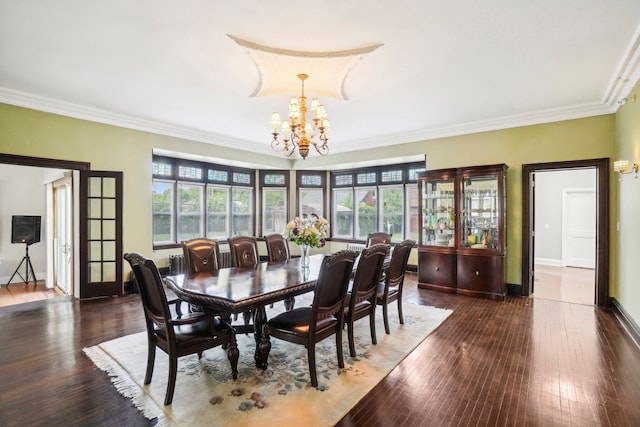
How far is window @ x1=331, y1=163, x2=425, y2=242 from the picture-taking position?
732 cm

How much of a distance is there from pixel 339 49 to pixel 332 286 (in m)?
2.21

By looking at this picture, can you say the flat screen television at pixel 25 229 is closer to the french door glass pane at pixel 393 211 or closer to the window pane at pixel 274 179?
the window pane at pixel 274 179

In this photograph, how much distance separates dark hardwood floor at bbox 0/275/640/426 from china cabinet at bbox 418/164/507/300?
39.4 inches

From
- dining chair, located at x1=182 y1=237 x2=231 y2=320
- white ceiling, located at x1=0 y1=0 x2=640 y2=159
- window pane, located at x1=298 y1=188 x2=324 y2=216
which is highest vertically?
white ceiling, located at x1=0 y1=0 x2=640 y2=159

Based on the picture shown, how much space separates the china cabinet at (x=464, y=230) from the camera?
514cm

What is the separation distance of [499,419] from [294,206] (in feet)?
21.2

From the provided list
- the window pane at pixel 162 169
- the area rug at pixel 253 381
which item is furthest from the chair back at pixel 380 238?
the window pane at pixel 162 169

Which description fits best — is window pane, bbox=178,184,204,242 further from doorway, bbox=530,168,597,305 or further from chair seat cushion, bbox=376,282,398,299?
doorway, bbox=530,168,597,305

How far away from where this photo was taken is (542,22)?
8.61 ft

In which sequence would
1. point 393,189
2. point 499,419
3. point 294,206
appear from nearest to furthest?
point 499,419 → point 393,189 → point 294,206

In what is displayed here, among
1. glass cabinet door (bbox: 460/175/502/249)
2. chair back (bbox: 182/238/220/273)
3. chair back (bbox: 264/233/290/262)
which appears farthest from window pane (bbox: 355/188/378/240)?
chair back (bbox: 182/238/220/273)

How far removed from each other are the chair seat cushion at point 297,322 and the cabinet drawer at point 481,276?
3.41m

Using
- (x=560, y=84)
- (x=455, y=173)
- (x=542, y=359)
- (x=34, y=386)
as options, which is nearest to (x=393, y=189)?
(x=455, y=173)

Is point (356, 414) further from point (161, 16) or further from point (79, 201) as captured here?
point (79, 201)
